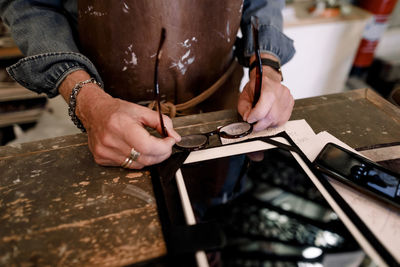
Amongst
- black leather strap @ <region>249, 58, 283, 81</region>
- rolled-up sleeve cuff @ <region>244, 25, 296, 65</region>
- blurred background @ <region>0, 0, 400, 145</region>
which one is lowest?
blurred background @ <region>0, 0, 400, 145</region>

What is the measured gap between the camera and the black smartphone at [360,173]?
0.46 meters

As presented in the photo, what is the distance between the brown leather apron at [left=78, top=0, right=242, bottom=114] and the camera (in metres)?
0.70

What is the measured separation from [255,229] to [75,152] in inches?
17.6

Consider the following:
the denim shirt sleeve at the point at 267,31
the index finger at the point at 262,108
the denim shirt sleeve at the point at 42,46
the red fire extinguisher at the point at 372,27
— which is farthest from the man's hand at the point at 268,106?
the red fire extinguisher at the point at 372,27

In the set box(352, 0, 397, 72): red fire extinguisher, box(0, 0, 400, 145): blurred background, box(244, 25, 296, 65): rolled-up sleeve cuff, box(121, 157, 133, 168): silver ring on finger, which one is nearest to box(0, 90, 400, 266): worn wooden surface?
box(121, 157, 133, 168): silver ring on finger

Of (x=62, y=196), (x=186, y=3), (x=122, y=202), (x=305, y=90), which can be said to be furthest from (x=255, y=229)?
(x=305, y=90)

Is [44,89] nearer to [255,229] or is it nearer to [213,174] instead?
[213,174]

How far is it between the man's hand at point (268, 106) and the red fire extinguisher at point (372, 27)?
181 cm

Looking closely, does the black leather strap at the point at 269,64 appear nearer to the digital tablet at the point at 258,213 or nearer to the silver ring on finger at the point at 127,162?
the digital tablet at the point at 258,213

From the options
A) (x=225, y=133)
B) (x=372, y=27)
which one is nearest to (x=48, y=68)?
(x=225, y=133)

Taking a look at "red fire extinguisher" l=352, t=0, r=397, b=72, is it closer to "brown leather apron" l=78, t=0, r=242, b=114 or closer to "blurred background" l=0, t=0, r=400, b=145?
"blurred background" l=0, t=0, r=400, b=145

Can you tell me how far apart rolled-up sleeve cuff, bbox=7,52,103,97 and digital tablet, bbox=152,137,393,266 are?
1.36ft

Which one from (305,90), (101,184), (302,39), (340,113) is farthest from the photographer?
(305,90)

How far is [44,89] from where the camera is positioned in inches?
29.0
